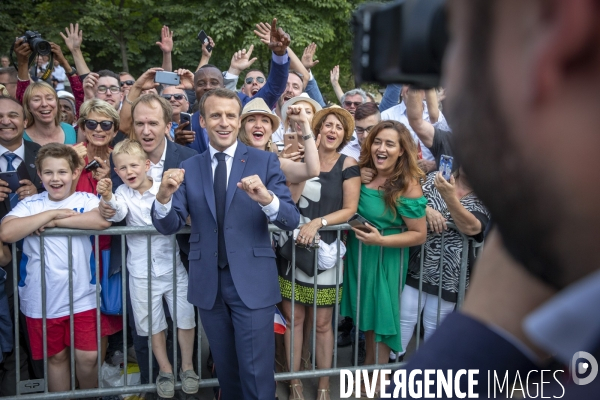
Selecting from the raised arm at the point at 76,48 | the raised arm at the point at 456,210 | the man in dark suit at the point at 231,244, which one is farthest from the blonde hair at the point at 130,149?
the raised arm at the point at 76,48

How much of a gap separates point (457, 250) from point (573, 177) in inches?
160

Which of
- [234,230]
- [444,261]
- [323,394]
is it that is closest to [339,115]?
[444,261]

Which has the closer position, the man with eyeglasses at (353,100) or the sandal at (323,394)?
the sandal at (323,394)

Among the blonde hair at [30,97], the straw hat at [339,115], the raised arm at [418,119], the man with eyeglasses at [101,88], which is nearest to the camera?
the straw hat at [339,115]

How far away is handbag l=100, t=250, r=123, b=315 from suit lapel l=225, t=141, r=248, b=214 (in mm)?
1049

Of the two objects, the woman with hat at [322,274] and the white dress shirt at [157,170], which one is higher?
the white dress shirt at [157,170]

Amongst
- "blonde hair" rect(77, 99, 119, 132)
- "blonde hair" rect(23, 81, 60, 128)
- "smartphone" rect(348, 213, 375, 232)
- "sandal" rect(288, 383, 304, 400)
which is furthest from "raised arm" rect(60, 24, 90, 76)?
"sandal" rect(288, 383, 304, 400)

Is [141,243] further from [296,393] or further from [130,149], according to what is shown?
[296,393]

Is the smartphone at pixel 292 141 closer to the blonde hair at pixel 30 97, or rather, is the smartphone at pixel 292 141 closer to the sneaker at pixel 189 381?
the sneaker at pixel 189 381

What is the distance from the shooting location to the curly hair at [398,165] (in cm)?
432

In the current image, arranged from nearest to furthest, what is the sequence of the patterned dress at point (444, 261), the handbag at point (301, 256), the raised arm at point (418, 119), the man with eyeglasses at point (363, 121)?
the handbag at point (301, 256), the patterned dress at point (444, 261), the raised arm at point (418, 119), the man with eyeglasses at point (363, 121)

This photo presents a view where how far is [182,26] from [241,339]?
1452 cm

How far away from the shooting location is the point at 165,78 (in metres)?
5.60

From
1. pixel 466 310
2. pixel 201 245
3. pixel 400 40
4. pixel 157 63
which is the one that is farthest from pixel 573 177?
pixel 157 63
